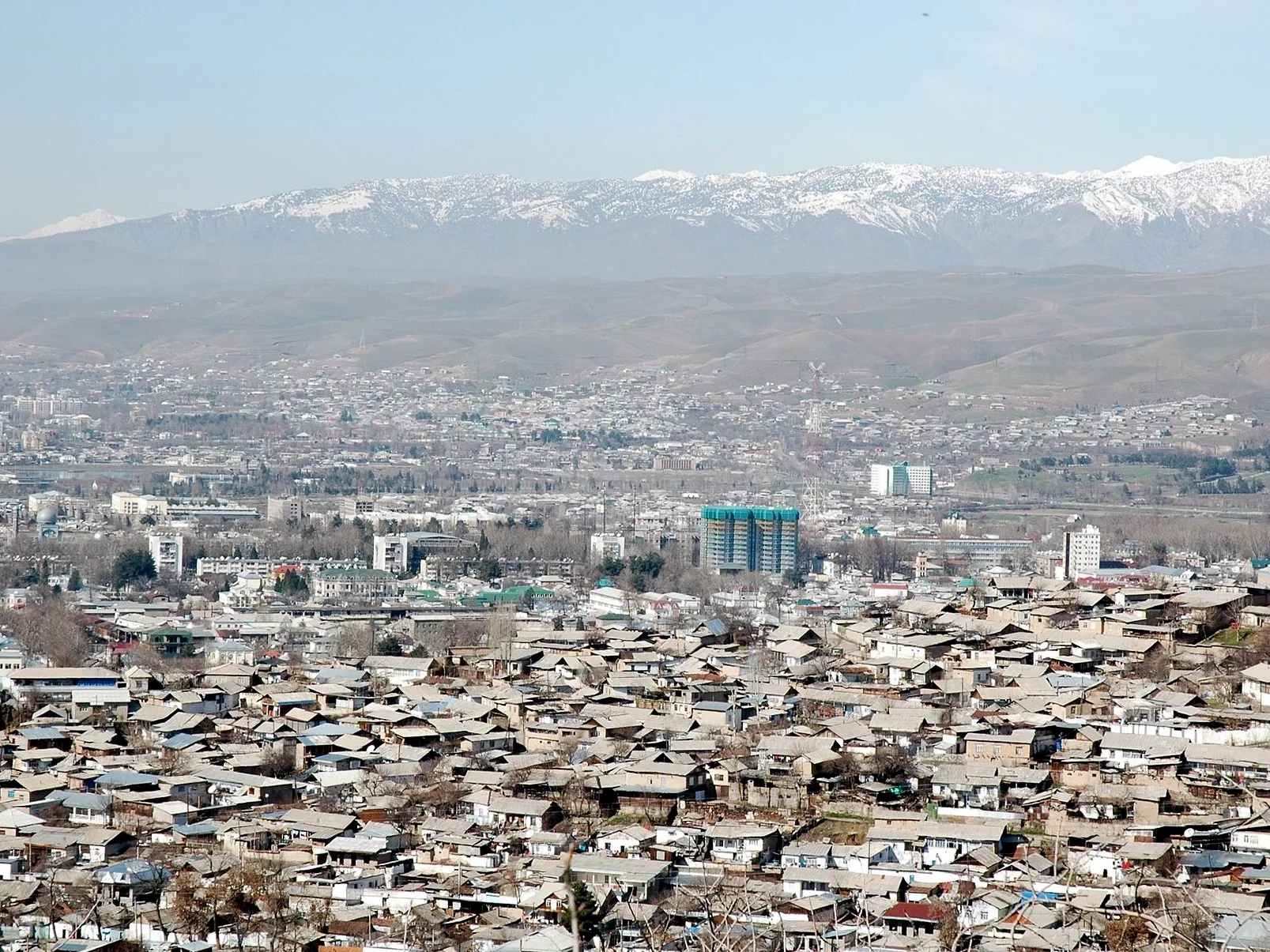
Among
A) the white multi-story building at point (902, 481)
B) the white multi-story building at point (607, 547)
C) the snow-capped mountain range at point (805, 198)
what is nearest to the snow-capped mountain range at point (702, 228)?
the snow-capped mountain range at point (805, 198)

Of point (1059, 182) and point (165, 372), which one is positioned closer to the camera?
point (165, 372)

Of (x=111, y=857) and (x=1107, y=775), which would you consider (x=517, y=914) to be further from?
(x=1107, y=775)

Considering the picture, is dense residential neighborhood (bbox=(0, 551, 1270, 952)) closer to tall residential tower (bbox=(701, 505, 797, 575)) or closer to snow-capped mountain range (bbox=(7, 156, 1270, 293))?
tall residential tower (bbox=(701, 505, 797, 575))

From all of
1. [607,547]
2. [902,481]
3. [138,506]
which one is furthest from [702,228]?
[607,547]

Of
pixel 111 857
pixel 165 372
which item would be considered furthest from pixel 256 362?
pixel 111 857

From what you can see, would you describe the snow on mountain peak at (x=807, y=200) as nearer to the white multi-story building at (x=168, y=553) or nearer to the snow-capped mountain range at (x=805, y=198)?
the snow-capped mountain range at (x=805, y=198)

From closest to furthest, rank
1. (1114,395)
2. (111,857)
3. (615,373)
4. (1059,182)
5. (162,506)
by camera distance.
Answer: (111,857) → (162,506) → (1114,395) → (615,373) → (1059,182)

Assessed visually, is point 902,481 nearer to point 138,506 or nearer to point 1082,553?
point 138,506

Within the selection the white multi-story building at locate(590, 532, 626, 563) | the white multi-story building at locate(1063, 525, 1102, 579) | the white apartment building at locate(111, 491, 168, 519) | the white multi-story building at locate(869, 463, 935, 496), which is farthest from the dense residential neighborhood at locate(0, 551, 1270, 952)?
the white multi-story building at locate(869, 463, 935, 496)
